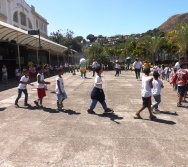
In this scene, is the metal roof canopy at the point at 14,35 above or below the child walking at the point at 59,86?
above

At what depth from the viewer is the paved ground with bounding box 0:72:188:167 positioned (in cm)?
443

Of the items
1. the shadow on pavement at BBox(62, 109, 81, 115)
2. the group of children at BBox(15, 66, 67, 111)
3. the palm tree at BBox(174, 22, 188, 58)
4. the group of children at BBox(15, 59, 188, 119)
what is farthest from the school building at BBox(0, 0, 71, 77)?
the palm tree at BBox(174, 22, 188, 58)

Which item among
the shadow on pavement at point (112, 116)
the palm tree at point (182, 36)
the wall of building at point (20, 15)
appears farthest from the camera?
the wall of building at point (20, 15)

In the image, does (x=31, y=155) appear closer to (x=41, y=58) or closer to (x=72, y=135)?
(x=72, y=135)

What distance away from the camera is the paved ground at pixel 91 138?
→ 443 cm

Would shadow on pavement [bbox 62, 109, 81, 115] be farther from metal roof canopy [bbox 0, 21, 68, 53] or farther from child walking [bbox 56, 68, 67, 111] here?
metal roof canopy [bbox 0, 21, 68, 53]

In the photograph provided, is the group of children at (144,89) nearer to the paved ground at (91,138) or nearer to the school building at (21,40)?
the paved ground at (91,138)

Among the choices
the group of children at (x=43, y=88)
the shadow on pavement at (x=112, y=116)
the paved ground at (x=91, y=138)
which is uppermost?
the group of children at (x=43, y=88)

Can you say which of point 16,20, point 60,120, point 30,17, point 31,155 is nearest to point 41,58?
point 16,20

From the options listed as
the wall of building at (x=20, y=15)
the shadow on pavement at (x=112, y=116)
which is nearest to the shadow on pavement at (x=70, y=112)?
the shadow on pavement at (x=112, y=116)

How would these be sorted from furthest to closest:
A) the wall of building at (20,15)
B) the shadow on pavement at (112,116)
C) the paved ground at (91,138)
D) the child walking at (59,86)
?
the wall of building at (20,15) < the child walking at (59,86) < the shadow on pavement at (112,116) < the paved ground at (91,138)

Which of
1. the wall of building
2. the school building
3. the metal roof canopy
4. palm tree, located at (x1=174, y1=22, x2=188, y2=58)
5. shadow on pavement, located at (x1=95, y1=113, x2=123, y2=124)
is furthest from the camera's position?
the wall of building

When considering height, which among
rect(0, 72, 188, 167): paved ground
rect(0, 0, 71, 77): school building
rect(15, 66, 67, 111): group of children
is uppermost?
rect(0, 0, 71, 77): school building

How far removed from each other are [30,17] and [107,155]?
42487 millimetres
